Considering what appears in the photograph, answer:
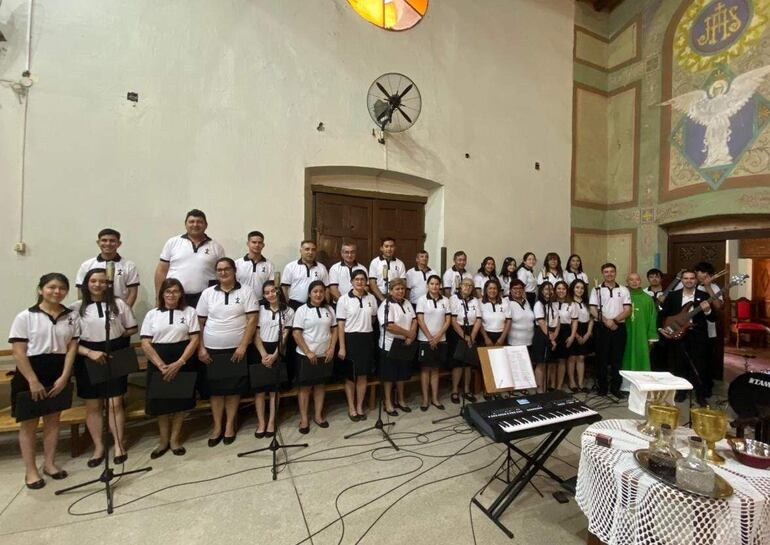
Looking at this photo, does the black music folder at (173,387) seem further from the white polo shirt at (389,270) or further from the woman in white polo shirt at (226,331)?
the white polo shirt at (389,270)

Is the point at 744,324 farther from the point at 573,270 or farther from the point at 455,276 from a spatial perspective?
the point at 455,276

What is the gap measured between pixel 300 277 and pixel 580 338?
12.1 feet

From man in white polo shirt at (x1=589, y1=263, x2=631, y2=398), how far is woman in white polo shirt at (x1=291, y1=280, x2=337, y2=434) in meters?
3.58

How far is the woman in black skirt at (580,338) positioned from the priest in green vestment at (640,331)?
0.46 metres

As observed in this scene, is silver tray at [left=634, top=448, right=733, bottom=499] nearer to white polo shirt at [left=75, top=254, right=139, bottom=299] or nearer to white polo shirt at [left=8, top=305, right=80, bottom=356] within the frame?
white polo shirt at [left=8, top=305, right=80, bottom=356]

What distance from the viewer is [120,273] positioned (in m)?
3.39

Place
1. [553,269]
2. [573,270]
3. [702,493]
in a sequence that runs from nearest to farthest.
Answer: [702,493] → [553,269] → [573,270]

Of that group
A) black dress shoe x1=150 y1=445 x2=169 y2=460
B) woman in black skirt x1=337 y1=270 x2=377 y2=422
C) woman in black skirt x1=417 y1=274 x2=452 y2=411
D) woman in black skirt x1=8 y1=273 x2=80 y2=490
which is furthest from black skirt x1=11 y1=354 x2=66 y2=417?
woman in black skirt x1=417 y1=274 x2=452 y2=411

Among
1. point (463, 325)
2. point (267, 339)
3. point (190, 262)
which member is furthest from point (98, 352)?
point (463, 325)

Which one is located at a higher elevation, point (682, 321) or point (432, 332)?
point (682, 321)

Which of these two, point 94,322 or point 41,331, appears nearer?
point 41,331

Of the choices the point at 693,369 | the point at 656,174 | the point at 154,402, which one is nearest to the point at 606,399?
the point at 693,369

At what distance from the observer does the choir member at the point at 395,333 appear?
3779 millimetres

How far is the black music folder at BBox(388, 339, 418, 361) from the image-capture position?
374cm
